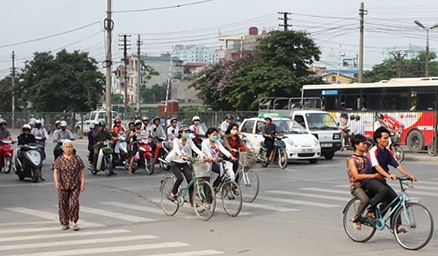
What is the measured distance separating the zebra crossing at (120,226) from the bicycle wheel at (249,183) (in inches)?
6.6

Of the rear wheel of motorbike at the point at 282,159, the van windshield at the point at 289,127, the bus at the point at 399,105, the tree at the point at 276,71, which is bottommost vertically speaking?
the rear wheel of motorbike at the point at 282,159

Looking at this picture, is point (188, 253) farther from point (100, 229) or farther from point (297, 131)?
point (297, 131)

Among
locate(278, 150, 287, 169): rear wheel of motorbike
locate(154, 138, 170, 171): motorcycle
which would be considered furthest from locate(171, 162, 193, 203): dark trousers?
locate(278, 150, 287, 169): rear wheel of motorbike

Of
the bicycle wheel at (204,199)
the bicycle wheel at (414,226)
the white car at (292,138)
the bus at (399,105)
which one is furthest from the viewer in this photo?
the bus at (399,105)

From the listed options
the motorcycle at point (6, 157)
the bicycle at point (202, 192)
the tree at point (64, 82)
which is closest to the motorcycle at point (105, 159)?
the motorcycle at point (6, 157)

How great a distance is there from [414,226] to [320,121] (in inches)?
743

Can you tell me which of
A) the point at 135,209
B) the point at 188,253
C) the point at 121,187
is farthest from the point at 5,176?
the point at 188,253

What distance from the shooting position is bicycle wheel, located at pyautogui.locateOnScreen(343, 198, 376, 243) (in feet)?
32.7

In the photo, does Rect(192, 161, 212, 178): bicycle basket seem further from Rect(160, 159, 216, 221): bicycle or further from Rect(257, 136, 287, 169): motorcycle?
Rect(257, 136, 287, 169): motorcycle

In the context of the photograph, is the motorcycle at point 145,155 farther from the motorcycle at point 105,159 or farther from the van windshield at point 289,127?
the van windshield at point 289,127

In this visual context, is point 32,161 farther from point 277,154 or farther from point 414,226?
point 414,226

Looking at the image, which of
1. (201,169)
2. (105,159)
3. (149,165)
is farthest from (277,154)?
(201,169)

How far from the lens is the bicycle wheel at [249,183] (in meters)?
14.9

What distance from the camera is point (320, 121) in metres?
28.2
